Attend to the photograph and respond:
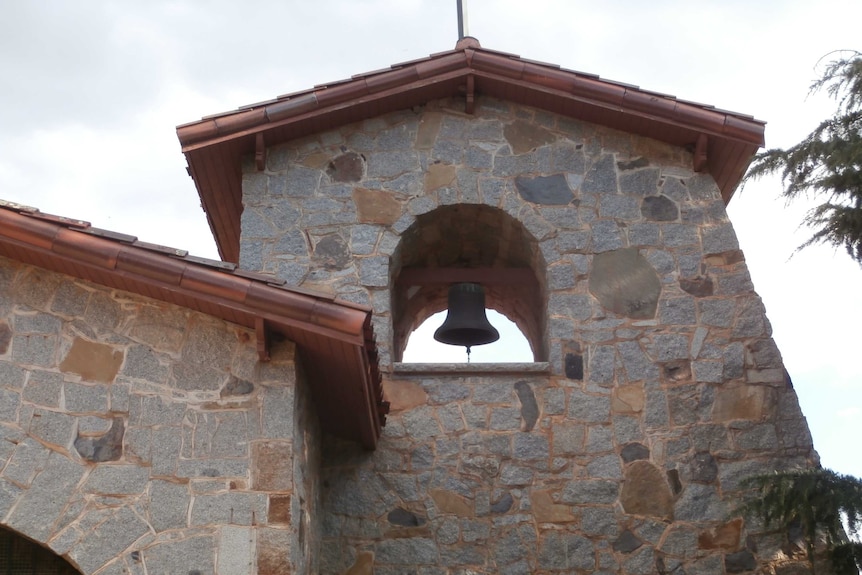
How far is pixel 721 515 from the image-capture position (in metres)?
7.89

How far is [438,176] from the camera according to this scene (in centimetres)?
909

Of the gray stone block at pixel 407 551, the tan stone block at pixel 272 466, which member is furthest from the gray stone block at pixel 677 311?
the tan stone block at pixel 272 466

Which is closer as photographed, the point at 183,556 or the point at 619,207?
the point at 183,556

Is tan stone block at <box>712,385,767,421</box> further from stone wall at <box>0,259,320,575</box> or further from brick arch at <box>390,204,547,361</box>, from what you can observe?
stone wall at <box>0,259,320,575</box>

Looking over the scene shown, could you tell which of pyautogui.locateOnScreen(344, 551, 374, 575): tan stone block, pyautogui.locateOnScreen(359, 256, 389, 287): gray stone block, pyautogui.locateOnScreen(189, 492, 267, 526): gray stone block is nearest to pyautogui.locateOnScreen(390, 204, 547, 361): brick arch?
pyautogui.locateOnScreen(359, 256, 389, 287): gray stone block

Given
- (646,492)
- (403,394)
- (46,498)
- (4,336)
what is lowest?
(46,498)

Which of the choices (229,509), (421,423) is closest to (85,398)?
(229,509)

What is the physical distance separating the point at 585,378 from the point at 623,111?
2.33 meters

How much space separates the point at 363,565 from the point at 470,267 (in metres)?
3.04

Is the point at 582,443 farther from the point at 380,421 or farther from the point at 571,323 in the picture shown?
the point at 380,421

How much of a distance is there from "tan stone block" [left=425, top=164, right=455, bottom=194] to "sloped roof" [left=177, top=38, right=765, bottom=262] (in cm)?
67

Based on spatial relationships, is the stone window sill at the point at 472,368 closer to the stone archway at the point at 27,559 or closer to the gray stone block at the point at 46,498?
the stone archway at the point at 27,559

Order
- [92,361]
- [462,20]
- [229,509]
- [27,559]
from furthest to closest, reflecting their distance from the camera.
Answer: [462,20] < [27,559] < [92,361] < [229,509]

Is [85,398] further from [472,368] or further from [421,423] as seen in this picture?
[472,368]
